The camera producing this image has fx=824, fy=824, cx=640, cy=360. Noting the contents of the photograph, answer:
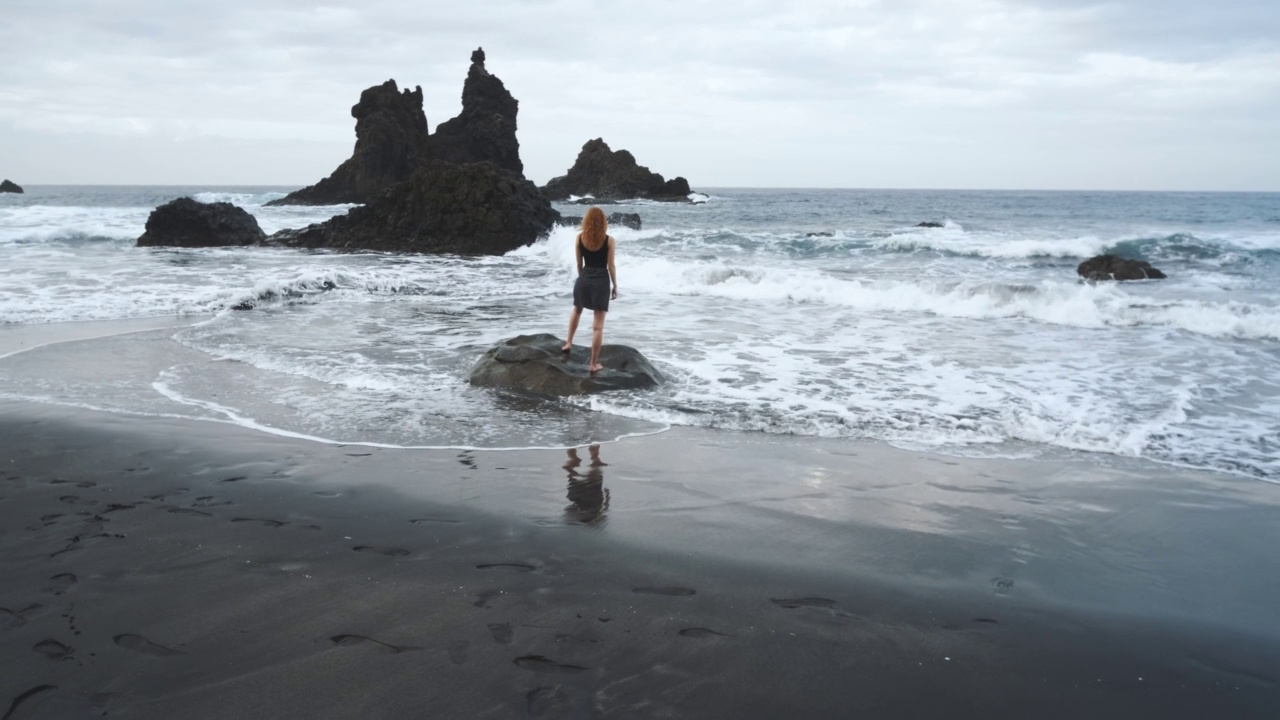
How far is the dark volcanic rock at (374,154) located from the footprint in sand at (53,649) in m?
62.6

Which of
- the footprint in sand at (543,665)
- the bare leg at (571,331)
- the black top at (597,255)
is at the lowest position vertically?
the footprint in sand at (543,665)

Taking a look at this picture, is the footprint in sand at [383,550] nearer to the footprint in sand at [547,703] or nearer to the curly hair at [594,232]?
the footprint in sand at [547,703]

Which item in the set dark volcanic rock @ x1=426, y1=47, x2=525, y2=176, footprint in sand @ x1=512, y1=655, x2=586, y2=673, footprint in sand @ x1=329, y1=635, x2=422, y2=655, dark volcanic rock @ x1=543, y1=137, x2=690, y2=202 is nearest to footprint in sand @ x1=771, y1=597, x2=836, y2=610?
footprint in sand @ x1=512, y1=655, x2=586, y2=673

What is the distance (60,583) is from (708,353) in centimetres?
716

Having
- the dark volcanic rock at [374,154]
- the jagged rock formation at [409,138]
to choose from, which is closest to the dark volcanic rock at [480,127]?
the jagged rock formation at [409,138]

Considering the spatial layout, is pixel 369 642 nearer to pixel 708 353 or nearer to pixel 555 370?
pixel 555 370

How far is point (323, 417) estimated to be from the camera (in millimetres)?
6547

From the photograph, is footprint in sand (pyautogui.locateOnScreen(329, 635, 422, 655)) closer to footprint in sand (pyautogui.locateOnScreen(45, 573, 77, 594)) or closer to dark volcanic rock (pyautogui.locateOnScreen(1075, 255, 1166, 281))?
footprint in sand (pyautogui.locateOnScreen(45, 573, 77, 594))

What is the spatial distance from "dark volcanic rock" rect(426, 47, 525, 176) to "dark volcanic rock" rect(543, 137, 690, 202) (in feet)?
57.9

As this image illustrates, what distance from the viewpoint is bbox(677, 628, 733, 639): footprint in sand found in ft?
10.4

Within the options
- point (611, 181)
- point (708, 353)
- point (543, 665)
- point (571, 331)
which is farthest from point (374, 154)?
point (543, 665)

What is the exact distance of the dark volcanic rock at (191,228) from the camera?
27688 millimetres

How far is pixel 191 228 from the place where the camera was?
27906 mm

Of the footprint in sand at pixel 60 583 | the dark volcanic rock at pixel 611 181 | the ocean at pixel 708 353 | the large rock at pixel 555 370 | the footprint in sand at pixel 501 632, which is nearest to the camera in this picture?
the footprint in sand at pixel 501 632
